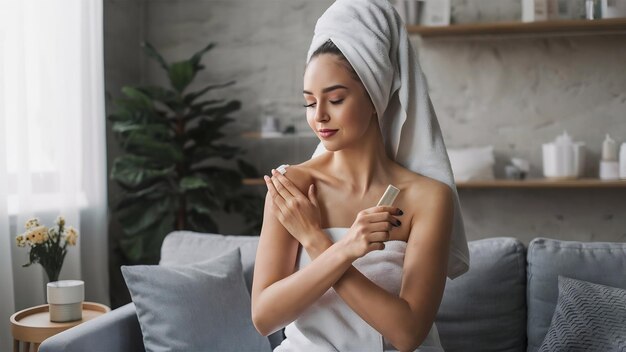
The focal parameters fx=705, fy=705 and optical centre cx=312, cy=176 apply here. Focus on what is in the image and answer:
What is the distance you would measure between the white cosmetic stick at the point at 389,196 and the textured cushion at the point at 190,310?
102cm

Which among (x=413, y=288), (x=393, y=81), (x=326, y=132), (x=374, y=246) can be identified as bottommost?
(x=413, y=288)

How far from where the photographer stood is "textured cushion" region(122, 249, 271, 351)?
2.27m

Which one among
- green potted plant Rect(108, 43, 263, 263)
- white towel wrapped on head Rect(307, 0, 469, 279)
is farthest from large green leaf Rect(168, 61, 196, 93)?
white towel wrapped on head Rect(307, 0, 469, 279)

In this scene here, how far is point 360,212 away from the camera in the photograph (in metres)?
1.50

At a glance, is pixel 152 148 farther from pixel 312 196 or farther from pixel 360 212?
pixel 360 212

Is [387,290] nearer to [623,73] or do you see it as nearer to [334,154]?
[334,154]

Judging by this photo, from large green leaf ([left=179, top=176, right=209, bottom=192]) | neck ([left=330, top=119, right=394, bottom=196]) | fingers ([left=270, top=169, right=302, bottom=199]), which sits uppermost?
neck ([left=330, top=119, right=394, bottom=196])

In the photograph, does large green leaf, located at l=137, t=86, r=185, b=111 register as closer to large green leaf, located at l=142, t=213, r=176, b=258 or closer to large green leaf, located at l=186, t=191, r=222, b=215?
large green leaf, located at l=186, t=191, r=222, b=215

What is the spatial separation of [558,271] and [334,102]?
4.04 feet

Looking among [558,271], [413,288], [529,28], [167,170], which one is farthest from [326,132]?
[529,28]

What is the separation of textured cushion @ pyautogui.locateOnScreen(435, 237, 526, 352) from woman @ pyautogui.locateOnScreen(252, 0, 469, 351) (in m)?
0.68

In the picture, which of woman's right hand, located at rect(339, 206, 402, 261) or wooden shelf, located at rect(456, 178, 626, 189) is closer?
woman's right hand, located at rect(339, 206, 402, 261)

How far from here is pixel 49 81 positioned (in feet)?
10.8

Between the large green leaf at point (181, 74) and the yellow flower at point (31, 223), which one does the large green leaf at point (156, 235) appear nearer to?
the large green leaf at point (181, 74)
